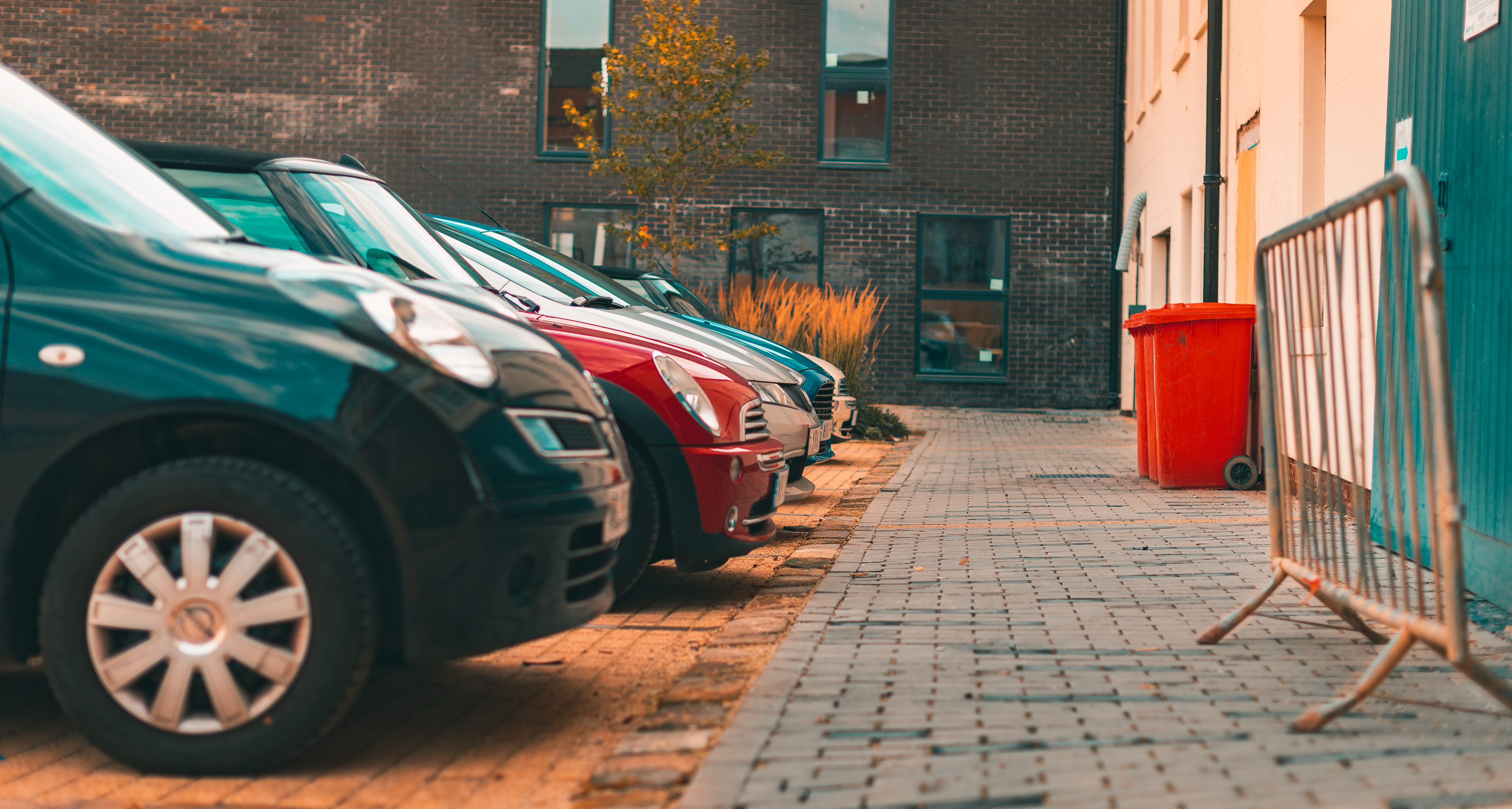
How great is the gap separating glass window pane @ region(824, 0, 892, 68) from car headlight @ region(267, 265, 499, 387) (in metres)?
20.3

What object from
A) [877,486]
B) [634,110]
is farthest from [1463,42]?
[634,110]

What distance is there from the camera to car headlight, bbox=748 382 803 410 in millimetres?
6742

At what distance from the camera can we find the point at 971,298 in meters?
22.8

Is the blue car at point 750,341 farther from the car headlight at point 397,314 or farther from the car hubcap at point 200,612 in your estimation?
the car hubcap at point 200,612

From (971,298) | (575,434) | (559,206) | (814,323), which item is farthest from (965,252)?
(575,434)

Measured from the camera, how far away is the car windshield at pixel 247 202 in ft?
17.5

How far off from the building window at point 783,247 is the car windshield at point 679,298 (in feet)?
32.0

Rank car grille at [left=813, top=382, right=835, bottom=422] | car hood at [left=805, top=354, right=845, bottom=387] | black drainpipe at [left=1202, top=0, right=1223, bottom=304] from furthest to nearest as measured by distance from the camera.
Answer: black drainpipe at [left=1202, top=0, right=1223, bottom=304], car hood at [left=805, top=354, right=845, bottom=387], car grille at [left=813, top=382, right=835, bottom=422]

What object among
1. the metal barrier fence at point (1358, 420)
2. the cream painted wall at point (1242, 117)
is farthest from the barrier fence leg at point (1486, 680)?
the cream painted wall at point (1242, 117)

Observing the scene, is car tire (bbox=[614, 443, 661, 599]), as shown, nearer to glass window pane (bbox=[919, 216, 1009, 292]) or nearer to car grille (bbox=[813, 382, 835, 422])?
car grille (bbox=[813, 382, 835, 422])

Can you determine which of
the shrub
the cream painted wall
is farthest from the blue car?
the shrub

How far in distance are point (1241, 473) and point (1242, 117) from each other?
5286 mm

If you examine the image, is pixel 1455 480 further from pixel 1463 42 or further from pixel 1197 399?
pixel 1197 399

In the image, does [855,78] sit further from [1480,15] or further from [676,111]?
[1480,15]
